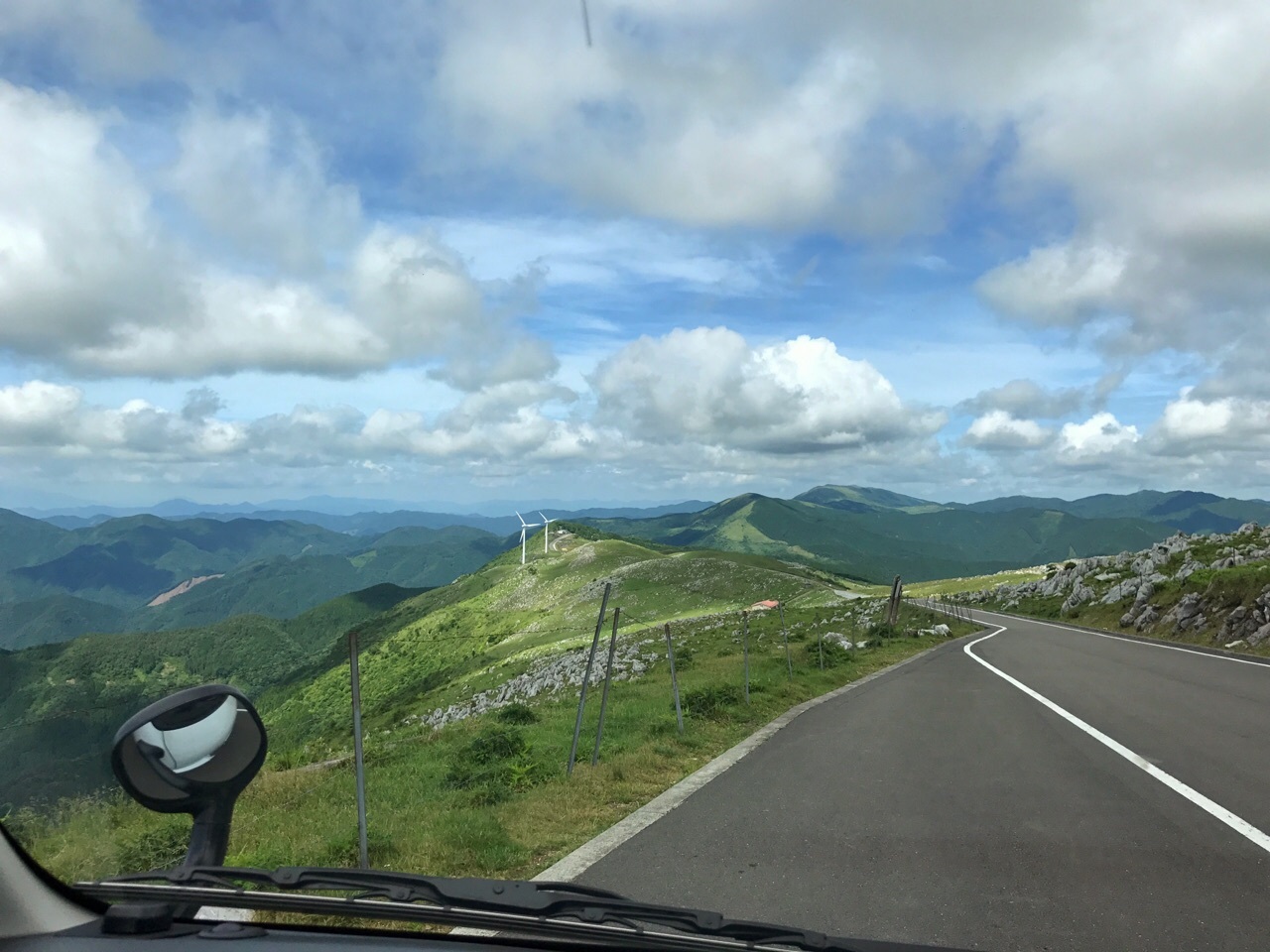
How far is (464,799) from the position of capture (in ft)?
32.3

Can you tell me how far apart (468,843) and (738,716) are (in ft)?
30.6

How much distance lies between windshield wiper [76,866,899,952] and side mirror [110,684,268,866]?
194mm

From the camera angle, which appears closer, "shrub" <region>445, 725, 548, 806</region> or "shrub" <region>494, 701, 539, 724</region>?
"shrub" <region>445, 725, 548, 806</region>

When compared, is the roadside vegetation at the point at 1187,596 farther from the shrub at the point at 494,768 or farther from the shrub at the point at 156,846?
the shrub at the point at 156,846

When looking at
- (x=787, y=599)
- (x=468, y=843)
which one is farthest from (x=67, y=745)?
(x=787, y=599)

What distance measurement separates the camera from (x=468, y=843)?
305 inches

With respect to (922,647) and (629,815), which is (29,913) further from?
(922,647)

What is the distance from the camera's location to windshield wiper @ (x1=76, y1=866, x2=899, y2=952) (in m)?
3.09

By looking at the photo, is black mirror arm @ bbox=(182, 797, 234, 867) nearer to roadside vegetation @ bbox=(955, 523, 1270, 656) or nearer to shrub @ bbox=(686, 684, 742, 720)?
shrub @ bbox=(686, 684, 742, 720)

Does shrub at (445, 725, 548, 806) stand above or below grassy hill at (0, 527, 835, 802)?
above

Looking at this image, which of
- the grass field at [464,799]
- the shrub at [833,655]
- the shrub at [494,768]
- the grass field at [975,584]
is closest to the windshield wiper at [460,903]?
the grass field at [464,799]

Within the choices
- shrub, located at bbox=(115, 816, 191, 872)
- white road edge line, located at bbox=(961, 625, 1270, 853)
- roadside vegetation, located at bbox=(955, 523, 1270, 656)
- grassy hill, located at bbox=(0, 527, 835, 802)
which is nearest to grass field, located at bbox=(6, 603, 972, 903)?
shrub, located at bbox=(115, 816, 191, 872)

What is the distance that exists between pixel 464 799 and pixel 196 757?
7.21 metres

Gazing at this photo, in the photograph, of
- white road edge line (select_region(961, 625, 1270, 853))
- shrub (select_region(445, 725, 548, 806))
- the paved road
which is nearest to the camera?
the paved road
